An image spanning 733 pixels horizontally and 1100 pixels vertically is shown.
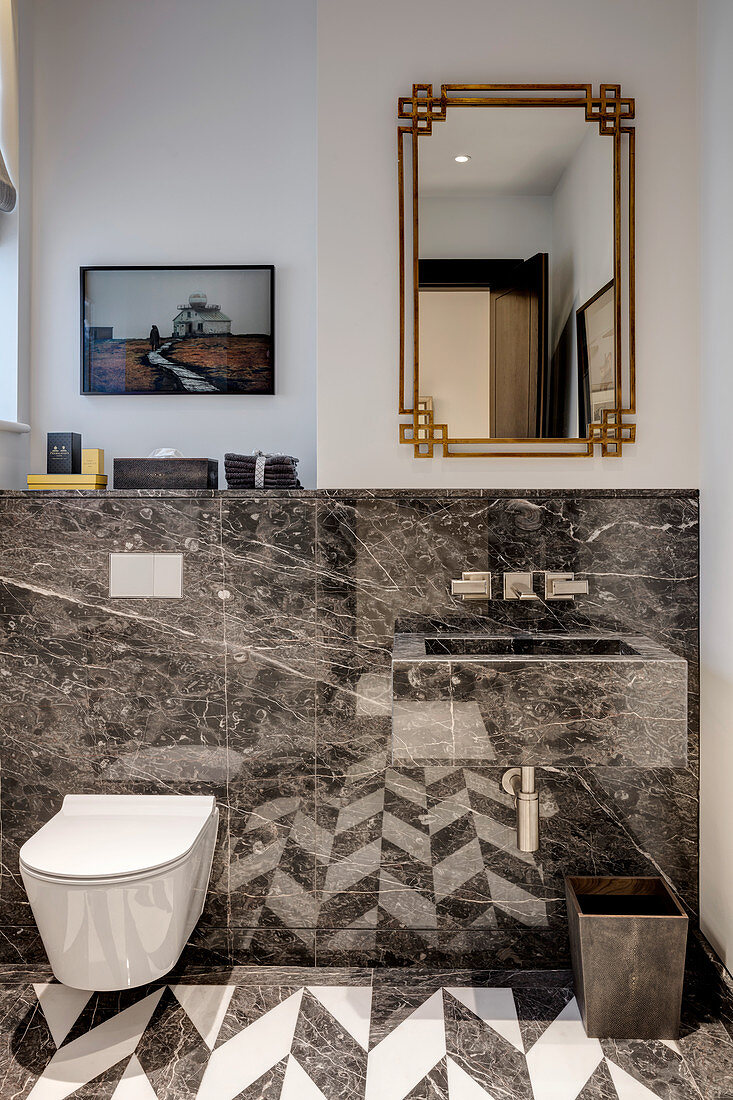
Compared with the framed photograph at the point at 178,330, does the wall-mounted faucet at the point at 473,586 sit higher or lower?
lower

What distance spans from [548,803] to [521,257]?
1.49 metres

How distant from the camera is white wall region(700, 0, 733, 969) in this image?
185 centimetres

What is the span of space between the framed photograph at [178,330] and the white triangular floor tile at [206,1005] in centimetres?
172

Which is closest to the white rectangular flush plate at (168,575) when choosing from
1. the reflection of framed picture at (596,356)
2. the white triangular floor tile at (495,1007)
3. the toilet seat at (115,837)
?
the toilet seat at (115,837)

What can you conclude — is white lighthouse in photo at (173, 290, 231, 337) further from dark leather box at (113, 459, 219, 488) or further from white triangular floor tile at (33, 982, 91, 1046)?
white triangular floor tile at (33, 982, 91, 1046)

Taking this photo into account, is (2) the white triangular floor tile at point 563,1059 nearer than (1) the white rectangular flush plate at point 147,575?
Yes

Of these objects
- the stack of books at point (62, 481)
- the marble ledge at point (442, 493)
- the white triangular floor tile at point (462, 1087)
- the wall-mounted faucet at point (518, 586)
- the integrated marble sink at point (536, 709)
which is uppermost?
the stack of books at point (62, 481)

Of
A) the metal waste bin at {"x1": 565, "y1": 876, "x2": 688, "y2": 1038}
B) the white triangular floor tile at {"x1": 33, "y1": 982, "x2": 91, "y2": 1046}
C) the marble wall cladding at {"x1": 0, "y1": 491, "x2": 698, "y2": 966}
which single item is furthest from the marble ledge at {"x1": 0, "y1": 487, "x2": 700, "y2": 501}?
the white triangular floor tile at {"x1": 33, "y1": 982, "x2": 91, "y2": 1046}

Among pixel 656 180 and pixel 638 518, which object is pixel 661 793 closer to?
pixel 638 518

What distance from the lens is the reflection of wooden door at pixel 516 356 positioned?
2.04 m

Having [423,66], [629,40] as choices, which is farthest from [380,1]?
[629,40]

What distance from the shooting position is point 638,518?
6.68 feet

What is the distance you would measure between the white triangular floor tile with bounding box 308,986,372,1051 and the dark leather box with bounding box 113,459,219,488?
4.56ft

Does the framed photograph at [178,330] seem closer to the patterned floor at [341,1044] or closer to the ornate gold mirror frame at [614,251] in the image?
the ornate gold mirror frame at [614,251]
